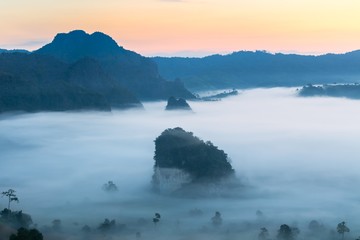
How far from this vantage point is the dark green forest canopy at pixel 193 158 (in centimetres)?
11525

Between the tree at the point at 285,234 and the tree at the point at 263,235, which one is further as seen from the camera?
the tree at the point at 263,235

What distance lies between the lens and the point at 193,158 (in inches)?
4545

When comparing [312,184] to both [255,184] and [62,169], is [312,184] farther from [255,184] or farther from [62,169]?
[62,169]

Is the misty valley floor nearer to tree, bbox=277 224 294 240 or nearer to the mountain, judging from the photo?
the mountain

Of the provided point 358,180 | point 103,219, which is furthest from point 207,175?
point 358,180

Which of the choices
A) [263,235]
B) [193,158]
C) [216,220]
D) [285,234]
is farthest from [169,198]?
[285,234]

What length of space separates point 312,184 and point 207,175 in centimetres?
3965

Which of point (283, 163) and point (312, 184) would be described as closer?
point (312, 184)

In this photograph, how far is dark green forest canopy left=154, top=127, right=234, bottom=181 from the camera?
11525cm

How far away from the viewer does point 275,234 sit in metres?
90.9

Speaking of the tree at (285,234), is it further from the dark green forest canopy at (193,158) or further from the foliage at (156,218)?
the dark green forest canopy at (193,158)

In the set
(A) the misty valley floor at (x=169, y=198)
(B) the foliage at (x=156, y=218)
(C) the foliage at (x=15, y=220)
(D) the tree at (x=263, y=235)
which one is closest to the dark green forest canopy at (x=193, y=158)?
(A) the misty valley floor at (x=169, y=198)

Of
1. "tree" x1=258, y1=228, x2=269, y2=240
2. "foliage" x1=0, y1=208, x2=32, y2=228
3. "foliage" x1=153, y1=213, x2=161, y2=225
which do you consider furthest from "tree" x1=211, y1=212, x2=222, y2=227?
"foliage" x1=0, y1=208, x2=32, y2=228

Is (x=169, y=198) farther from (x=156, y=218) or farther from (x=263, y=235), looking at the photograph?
(x=263, y=235)
